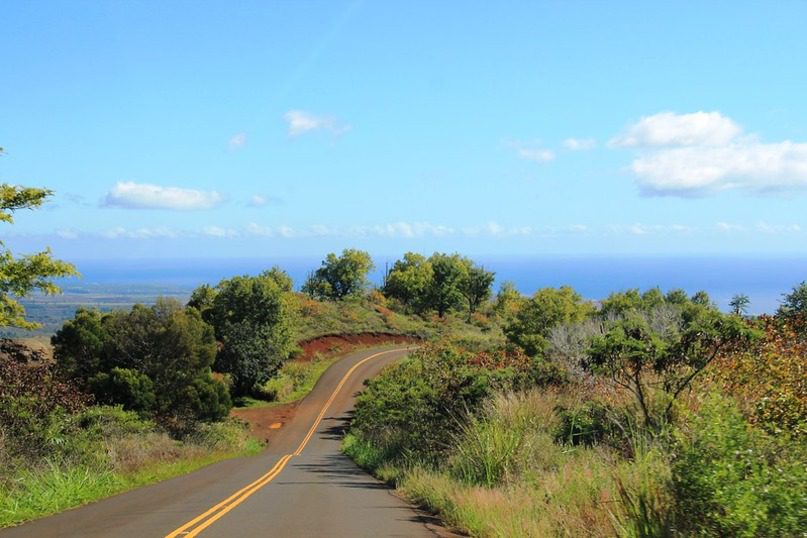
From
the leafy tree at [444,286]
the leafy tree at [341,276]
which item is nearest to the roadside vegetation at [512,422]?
the leafy tree at [444,286]

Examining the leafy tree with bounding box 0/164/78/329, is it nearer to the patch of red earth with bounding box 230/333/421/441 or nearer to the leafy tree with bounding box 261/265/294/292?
the patch of red earth with bounding box 230/333/421/441

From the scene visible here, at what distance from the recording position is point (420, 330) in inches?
3430

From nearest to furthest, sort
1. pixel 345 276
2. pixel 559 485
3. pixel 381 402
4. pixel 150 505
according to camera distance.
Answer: pixel 559 485 → pixel 150 505 → pixel 381 402 → pixel 345 276

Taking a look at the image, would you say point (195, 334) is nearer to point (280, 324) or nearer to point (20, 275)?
point (20, 275)

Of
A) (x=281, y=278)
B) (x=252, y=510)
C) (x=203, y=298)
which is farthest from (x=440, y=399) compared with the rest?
(x=281, y=278)

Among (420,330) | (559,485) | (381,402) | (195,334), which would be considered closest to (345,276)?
(420,330)

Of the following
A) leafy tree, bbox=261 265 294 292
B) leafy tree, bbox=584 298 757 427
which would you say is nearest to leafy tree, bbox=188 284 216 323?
leafy tree, bbox=261 265 294 292

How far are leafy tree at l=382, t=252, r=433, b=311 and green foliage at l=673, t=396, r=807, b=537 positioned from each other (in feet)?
321

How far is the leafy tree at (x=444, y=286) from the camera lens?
104 meters

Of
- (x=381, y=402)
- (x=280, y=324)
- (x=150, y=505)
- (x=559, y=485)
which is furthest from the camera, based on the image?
(x=280, y=324)

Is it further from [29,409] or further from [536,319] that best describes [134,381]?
[536,319]

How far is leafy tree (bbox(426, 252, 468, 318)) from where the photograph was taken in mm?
103562

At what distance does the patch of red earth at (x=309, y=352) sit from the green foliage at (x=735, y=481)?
140 ft

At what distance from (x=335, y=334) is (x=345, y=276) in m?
40.2
